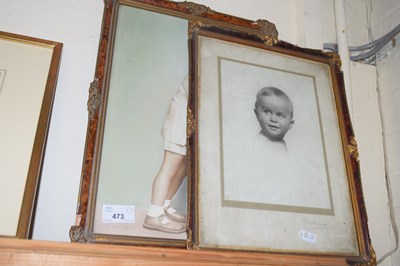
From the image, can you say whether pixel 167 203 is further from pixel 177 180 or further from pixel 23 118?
pixel 23 118

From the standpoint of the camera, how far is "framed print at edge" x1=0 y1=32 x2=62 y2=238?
0.92 m

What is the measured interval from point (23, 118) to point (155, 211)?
1.39ft

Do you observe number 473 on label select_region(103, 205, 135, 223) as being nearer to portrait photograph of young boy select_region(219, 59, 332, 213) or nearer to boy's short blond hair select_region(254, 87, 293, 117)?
portrait photograph of young boy select_region(219, 59, 332, 213)

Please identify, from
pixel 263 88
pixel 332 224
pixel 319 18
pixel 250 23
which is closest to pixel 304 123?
pixel 263 88

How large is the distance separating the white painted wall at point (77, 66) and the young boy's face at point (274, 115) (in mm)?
361

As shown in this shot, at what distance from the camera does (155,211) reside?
3.51 ft

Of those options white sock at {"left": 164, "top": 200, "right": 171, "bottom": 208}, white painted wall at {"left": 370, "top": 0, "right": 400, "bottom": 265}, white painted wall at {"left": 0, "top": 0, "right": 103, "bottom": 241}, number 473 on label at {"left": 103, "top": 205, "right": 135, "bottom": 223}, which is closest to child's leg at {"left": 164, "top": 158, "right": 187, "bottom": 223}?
white sock at {"left": 164, "top": 200, "right": 171, "bottom": 208}

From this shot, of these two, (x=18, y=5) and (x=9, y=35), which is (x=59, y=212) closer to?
(x=9, y=35)

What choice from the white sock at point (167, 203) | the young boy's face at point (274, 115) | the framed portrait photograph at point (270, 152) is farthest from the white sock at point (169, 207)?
the young boy's face at point (274, 115)

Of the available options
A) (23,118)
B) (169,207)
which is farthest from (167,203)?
(23,118)

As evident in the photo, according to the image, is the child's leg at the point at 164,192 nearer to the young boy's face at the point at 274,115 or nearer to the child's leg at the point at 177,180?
the child's leg at the point at 177,180

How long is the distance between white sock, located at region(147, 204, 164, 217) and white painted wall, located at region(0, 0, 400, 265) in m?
0.21

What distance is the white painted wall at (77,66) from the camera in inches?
41.5

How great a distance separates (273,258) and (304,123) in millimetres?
490
